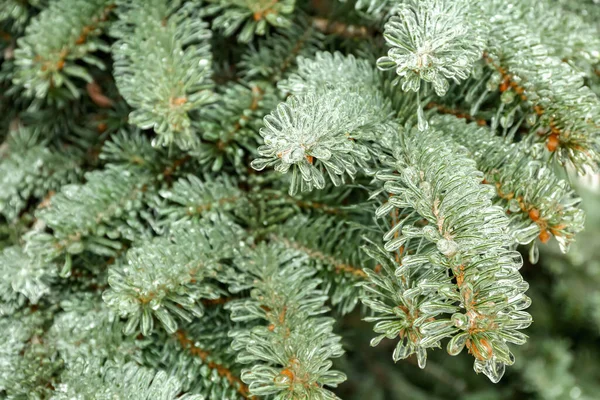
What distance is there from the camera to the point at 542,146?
437mm

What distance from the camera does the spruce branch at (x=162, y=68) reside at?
449 millimetres

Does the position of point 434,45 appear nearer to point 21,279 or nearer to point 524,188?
point 524,188

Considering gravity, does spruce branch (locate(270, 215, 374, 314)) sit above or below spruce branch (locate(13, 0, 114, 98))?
below

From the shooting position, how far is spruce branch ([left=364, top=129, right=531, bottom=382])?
1.10 ft

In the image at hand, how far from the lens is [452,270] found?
1.15 feet

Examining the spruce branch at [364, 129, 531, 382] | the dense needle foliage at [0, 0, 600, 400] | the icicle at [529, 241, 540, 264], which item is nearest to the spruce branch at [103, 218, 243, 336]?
the dense needle foliage at [0, 0, 600, 400]

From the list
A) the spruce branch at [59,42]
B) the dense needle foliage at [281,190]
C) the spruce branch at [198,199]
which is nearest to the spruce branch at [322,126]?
the dense needle foliage at [281,190]

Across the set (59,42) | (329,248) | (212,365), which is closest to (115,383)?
(212,365)

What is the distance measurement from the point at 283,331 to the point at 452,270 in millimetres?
136

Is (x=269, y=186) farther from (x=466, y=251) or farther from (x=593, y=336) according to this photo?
(x=593, y=336)

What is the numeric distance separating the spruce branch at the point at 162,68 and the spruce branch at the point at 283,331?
0.12m

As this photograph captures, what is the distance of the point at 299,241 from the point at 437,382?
60 cm

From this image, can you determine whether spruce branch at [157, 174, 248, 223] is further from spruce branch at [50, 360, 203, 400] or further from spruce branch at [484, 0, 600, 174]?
spruce branch at [484, 0, 600, 174]

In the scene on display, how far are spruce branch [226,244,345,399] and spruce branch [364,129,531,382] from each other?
0.16 feet
